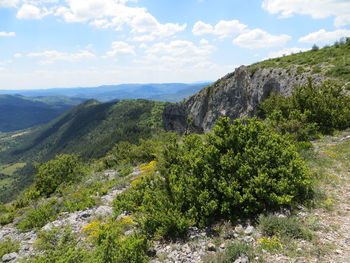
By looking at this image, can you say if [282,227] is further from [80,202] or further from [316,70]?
[316,70]

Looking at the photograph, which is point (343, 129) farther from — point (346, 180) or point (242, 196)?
point (242, 196)

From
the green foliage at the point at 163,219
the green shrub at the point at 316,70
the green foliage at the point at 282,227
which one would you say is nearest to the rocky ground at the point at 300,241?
the green foliage at the point at 282,227

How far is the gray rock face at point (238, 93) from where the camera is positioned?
28138mm

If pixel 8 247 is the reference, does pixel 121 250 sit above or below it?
above

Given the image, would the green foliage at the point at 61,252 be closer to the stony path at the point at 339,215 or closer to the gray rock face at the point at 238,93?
the stony path at the point at 339,215

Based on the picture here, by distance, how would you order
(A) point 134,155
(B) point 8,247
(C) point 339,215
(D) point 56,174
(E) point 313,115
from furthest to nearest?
(A) point 134,155 < (D) point 56,174 < (E) point 313,115 < (B) point 8,247 < (C) point 339,215

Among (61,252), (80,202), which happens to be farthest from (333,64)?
(61,252)

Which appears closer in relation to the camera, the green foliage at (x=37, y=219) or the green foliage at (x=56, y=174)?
the green foliage at (x=37, y=219)

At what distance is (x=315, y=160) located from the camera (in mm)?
10188

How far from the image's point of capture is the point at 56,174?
20188 millimetres

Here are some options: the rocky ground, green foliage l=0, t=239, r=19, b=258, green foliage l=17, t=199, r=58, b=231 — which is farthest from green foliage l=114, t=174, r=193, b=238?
green foliage l=17, t=199, r=58, b=231

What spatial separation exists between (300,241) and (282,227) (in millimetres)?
502

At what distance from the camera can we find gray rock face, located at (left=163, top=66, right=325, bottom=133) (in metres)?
28.1

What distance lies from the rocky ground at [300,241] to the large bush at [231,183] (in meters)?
0.47
